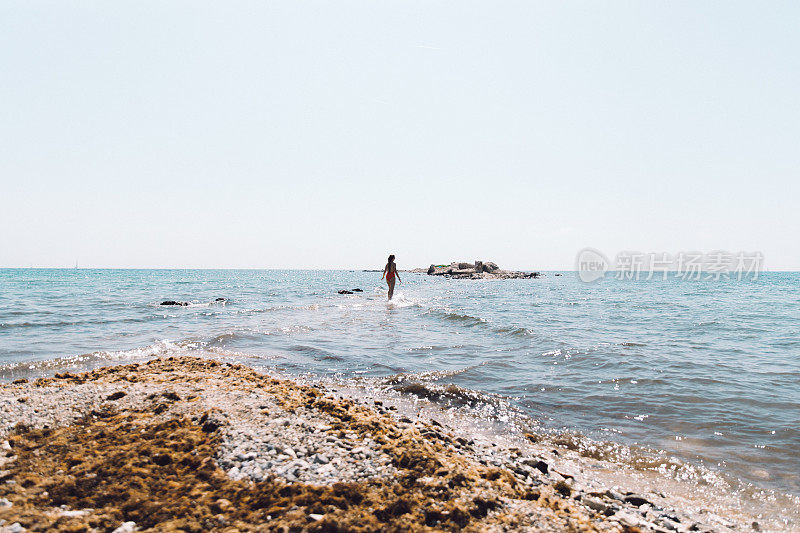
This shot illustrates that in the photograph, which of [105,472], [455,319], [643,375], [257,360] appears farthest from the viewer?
[455,319]

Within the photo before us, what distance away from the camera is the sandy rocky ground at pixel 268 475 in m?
3.87

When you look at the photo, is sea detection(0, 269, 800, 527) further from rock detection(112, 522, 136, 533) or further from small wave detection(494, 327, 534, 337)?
rock detection(112, 522, 136, 533)

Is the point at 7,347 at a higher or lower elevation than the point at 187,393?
lower

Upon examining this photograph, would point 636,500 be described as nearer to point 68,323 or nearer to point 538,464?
point 538,464

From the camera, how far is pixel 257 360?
13469 millimetres

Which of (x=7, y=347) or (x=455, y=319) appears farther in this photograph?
(x=455, y=319)

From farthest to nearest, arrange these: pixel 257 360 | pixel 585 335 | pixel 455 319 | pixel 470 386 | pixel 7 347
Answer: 1. pixel 455 319
2. pixel 585 335
3. pixel 7 347
4. pixel 257 360
5. pixel 470 386

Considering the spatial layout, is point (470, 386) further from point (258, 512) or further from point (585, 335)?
point (585, 335)

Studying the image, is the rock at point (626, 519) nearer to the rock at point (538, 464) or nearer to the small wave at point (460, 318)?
the rock at point (538, 464)

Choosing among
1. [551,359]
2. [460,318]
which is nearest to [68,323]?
[460,318]

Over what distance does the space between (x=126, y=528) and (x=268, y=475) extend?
135 centimetres

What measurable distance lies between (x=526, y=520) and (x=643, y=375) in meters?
9.95

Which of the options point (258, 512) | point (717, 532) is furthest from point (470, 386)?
point (258, 512)

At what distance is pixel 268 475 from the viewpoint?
4.60 m
